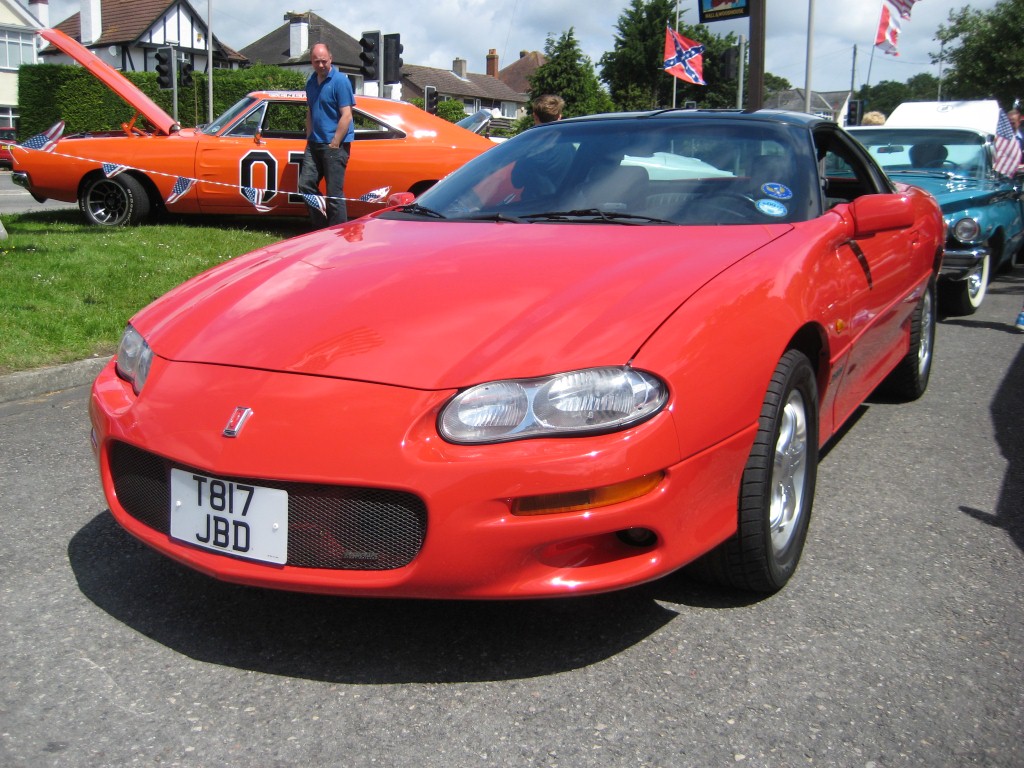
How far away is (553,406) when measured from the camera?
2254 millimetres

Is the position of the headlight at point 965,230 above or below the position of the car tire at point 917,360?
above

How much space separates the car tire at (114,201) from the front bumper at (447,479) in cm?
812

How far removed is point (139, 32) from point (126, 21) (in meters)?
2.45

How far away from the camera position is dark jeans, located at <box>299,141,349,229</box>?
8992mm

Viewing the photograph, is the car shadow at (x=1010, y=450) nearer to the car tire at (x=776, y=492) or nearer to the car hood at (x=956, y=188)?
the car tire at (x=776, y=492)

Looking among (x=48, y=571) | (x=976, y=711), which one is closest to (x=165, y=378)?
(x=48, y=571)

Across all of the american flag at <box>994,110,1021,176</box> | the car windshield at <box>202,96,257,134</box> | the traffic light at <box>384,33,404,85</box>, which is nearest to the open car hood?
the car windshield at <box>202,96,257,134</box>

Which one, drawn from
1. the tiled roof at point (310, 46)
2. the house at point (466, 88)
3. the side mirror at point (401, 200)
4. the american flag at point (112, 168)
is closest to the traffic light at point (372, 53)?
the american flag at point (112, 168)

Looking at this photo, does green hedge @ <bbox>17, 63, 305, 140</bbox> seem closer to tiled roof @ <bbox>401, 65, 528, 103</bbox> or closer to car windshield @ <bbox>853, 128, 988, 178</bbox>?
car windshield @ <bbox>853, 128, 988, 178</bbox>

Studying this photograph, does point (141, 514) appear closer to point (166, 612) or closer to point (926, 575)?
point (166, 612)

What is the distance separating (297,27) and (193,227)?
5997cm

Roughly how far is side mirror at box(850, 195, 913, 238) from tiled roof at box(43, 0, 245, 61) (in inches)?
2276

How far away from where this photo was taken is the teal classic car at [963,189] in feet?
24.9

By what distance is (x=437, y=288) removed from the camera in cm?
272
